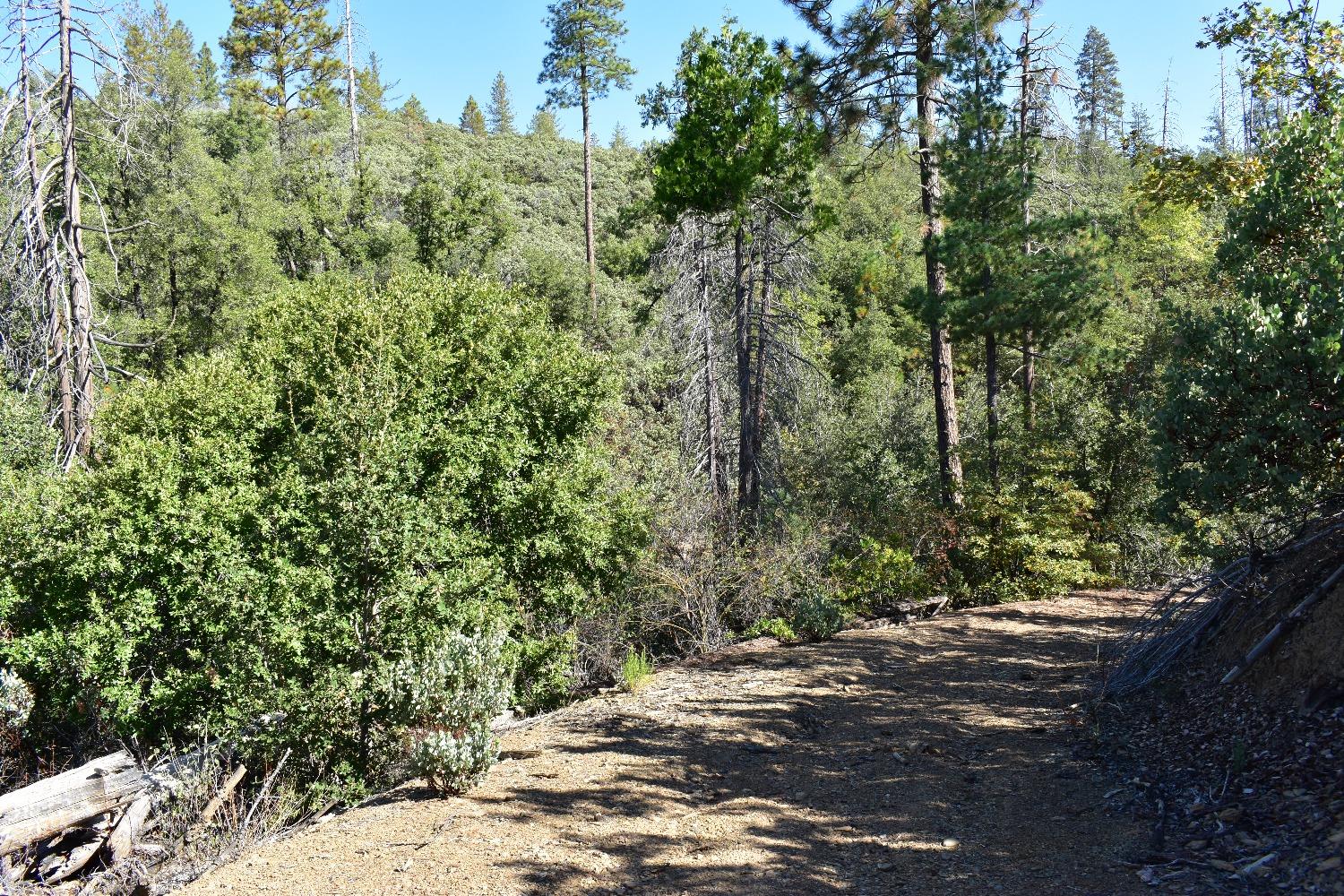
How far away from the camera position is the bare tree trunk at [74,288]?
36.6 ft

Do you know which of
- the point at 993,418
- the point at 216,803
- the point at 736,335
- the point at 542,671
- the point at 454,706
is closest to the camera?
the point at 454,706

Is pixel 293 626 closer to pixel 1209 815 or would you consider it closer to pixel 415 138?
pixel 1209 815

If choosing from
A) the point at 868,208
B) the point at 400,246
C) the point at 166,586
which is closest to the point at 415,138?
the point at 868,208

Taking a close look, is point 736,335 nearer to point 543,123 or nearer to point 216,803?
point 216,803

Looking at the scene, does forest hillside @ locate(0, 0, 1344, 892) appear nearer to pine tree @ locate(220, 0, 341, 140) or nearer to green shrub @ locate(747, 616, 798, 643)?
green shrub @ locate(747, 616, 798, 643)

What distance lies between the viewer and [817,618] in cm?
1111

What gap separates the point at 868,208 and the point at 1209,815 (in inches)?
1507

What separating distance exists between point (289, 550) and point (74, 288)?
6.38 metres

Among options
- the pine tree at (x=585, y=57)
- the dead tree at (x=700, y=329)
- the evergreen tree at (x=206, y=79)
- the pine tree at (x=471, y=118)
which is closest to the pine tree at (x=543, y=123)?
the pine tree at (x=471, y=118)

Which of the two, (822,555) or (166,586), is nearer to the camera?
(166,586)

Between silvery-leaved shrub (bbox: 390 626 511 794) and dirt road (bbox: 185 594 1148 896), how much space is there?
233 mm

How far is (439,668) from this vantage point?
6656mm

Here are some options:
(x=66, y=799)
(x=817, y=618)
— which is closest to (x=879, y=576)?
(x=817, y=618)

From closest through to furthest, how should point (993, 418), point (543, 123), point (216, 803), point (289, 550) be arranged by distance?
point (216, 803) → point (289, 550) → point (993, 418) → point (543, 123)
